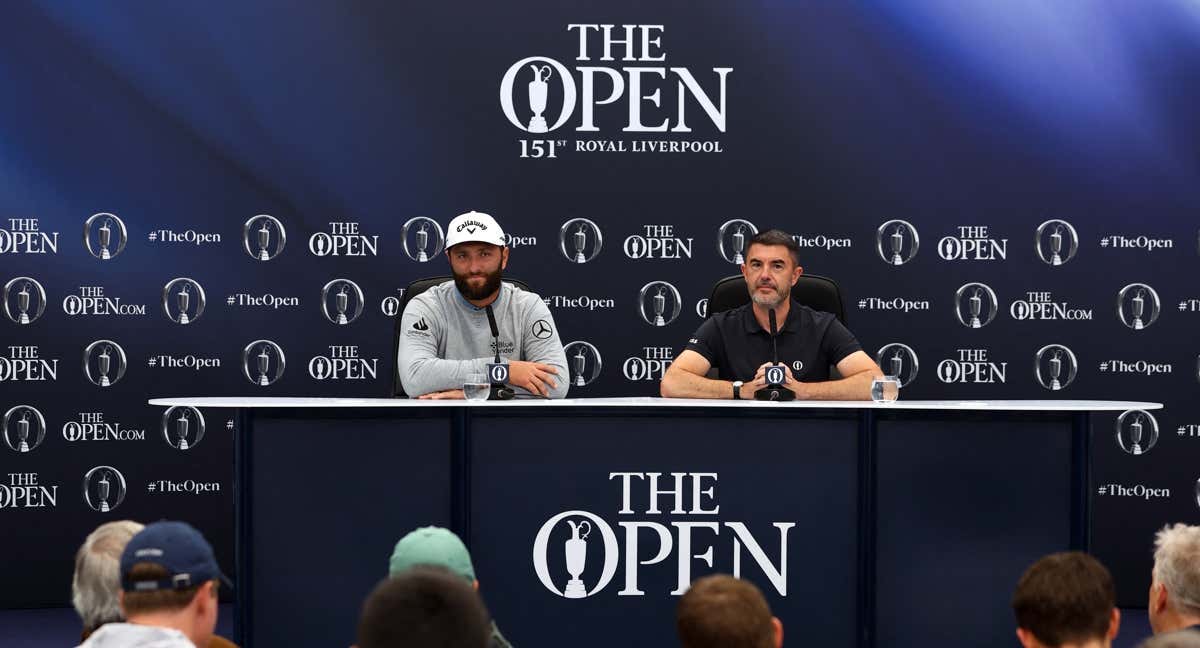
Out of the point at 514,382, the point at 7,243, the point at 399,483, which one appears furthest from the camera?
the point at 7,243

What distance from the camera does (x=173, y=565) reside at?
1.96 metres

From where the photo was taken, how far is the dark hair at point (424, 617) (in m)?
1.61

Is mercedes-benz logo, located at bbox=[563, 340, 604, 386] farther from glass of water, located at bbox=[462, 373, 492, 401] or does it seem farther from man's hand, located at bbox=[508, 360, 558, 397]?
glass of water, located at bbox=[462, 373, 492, 401]

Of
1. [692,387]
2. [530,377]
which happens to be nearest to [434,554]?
[530,377]

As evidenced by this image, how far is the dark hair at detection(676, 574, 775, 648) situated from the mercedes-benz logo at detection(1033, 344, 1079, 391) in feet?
13.2

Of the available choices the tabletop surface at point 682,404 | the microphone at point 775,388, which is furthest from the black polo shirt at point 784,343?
the tabletop surface at point 682,404

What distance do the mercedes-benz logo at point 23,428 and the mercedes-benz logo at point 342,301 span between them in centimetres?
128

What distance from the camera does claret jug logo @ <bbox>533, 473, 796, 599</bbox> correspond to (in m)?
3.71

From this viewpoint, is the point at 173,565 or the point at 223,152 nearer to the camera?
the point at 173,565

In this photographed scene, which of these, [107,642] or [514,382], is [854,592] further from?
[107,642]

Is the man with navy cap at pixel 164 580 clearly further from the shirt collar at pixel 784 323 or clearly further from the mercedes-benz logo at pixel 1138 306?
the mercedes-benz logo at pixel 1138 306

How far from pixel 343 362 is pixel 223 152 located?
3.38 feet

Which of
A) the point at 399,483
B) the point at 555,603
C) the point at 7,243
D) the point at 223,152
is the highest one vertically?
the point at 223,152

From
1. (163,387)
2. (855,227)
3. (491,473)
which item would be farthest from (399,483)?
(855,227)
